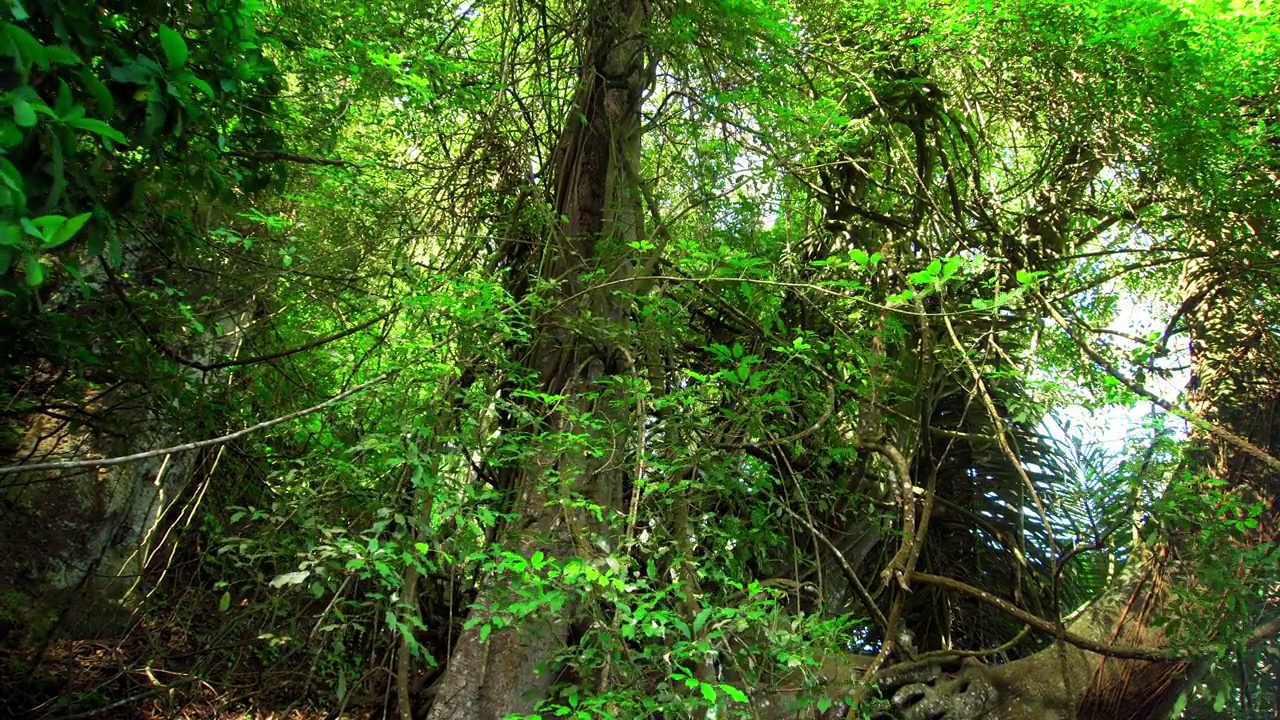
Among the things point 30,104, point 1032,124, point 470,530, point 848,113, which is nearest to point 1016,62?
point 1032,124

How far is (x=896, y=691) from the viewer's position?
3.44m

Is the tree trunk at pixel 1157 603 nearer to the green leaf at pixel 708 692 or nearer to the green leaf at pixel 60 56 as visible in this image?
the green leaf at pixel 708 692

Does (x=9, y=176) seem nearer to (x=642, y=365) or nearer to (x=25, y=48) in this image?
(x=25, y=48)

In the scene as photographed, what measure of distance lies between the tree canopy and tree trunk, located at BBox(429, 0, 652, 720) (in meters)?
0.02

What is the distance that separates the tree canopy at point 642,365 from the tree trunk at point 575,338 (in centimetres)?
2

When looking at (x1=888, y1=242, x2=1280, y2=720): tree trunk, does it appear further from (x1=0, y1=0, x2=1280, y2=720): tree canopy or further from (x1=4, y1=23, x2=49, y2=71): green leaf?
(x1=4, y1=23, x2=49, y2=71): green leaf

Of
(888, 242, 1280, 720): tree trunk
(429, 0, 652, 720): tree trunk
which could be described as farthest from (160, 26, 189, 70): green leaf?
(888, 242, 1280, 720): tree trunk

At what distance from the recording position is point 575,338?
3350 mm

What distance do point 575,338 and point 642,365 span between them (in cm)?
33

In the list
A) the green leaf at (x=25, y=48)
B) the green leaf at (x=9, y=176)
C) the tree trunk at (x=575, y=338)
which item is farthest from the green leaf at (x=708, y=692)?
the green leaf at (x=25, y=48)

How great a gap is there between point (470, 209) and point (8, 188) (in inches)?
106

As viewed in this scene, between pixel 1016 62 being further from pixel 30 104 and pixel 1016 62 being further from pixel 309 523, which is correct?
pixel 30 104

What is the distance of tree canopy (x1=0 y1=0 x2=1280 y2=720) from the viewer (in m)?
2.47

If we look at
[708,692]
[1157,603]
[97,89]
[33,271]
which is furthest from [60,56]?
[1157,603]
